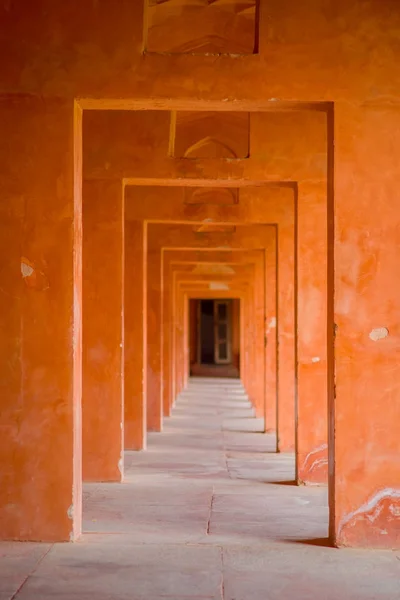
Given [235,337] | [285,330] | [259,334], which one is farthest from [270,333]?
[235,337]

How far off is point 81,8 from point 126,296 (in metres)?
5.46

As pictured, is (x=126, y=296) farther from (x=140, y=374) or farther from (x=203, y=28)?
(x=203, y=28)

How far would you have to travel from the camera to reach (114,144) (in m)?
9.37

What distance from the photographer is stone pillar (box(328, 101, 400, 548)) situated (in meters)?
5.99

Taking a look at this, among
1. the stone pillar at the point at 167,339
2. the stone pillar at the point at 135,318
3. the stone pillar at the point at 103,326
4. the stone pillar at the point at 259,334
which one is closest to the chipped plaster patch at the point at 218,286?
the stone pillar at the point at 259,334

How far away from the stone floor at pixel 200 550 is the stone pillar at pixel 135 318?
113 cm

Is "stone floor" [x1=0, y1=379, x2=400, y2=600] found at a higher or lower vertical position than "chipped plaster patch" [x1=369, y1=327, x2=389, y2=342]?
lower

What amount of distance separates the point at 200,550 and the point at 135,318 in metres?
5.55

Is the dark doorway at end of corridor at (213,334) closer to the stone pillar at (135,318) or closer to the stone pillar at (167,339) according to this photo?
the stone pillar at (167,339)

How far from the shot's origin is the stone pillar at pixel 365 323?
5.99 m

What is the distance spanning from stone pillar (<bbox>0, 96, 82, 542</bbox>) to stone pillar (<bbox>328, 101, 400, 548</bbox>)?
76.5 inches

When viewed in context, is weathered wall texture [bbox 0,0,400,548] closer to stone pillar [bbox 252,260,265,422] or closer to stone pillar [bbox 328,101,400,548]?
stone pillar [bbox 328,101,400,548]

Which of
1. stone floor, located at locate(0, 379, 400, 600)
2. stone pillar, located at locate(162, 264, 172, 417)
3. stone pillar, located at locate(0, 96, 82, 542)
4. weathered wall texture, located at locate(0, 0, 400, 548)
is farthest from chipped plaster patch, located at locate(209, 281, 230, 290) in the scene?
stone pillar, located at locate(0, 96, 82, 542)

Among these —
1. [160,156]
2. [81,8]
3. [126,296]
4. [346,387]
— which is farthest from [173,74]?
[126,296]
